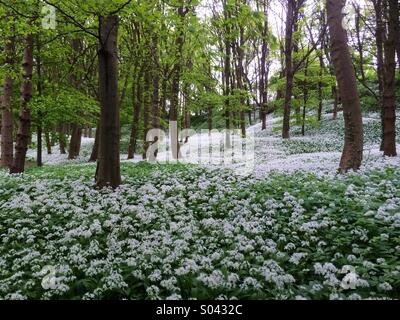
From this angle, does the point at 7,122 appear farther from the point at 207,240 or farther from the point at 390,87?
the point at 390,87

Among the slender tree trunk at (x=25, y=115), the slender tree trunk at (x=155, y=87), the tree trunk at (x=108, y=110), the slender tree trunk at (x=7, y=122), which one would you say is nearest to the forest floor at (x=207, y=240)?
the tree trunk at (x=108, y=110)

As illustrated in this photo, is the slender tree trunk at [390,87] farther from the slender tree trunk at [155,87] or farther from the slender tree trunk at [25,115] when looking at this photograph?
the slender tree trunk at [25,115]

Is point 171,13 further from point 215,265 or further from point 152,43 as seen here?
point 152,43

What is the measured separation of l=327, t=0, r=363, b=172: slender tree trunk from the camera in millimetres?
11148

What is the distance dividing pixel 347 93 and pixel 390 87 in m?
4.73

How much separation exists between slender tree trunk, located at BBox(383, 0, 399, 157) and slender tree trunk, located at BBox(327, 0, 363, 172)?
4.13 meters

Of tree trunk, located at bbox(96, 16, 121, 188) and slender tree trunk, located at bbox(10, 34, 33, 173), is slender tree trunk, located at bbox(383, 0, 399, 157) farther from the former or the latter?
slender tree trunk, located at bbox(10, 34, 33, 173)

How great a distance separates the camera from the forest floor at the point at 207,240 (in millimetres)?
4852

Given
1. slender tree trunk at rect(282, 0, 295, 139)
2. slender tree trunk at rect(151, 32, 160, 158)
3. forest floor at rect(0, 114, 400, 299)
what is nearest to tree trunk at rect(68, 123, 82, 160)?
slender tree trunk at rect(151, 32, 160, 158)

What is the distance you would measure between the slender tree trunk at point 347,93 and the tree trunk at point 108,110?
695 cm

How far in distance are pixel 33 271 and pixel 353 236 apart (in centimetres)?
534

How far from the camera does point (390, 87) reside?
1457 centimetres
